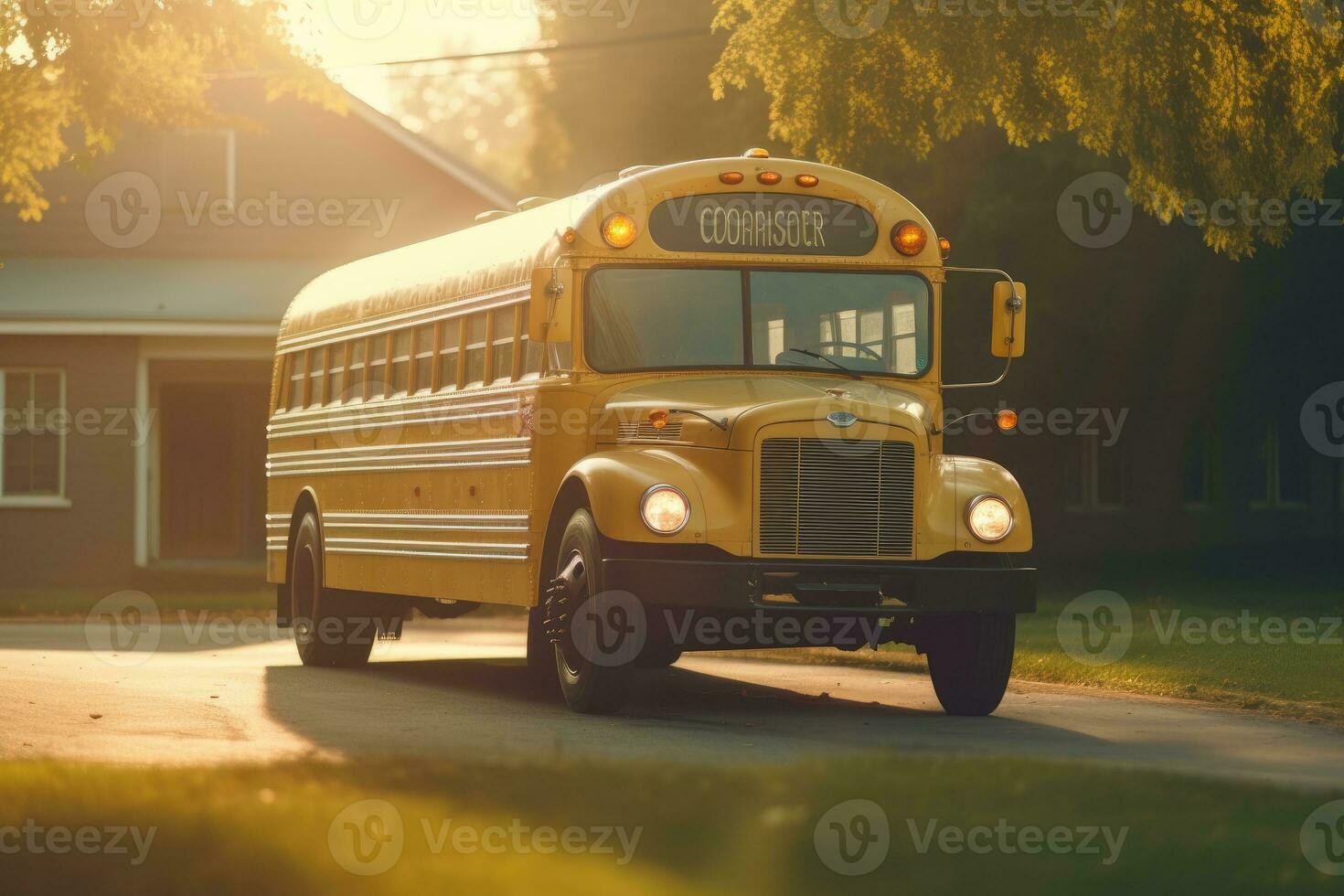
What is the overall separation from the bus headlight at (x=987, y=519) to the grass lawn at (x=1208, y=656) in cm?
247

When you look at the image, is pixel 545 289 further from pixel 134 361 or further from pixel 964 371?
pixel 134 361

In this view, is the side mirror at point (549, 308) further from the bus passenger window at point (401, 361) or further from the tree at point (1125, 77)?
the tree at point (1125, 77)

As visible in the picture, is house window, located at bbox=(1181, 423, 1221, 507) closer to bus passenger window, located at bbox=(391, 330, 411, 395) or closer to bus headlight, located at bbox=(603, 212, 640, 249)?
bus passenger window, located at bbox=(391, 330, 411, 395)

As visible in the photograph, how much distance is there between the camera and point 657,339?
13.3 metres

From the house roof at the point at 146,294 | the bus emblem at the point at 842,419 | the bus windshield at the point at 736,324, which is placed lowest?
the bus emblem at the point at 842,419

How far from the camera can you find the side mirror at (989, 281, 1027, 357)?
→ 1353cm

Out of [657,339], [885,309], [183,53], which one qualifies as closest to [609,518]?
[657,339]

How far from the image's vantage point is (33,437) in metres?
32.0

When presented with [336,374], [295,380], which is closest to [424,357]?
[336,374]

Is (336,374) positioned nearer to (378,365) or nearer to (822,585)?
(378,365)

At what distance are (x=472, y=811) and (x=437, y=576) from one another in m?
7.57

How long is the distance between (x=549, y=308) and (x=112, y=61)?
10.5 m

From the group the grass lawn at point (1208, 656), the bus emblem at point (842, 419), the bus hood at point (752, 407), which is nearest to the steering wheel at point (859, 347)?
the bus hood at point (752, 407)

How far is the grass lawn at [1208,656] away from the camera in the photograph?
1473 cm
